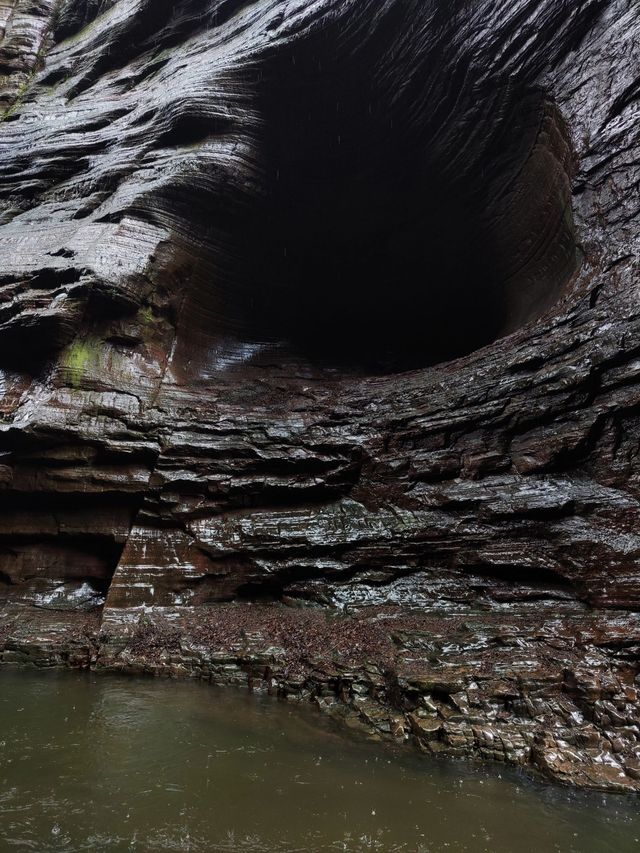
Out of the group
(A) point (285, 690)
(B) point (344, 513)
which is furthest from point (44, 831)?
(B) point (344, 513)

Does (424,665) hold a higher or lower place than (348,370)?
lower

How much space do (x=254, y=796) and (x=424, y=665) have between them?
2.58m

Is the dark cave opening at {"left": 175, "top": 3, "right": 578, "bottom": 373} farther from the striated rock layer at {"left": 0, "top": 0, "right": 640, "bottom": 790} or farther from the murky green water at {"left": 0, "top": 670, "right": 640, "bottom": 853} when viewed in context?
the murky green water at {"left": 0, "top": 670, "right": 640, "bottom": 853}

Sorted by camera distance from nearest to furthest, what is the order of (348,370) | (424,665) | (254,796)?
(254,796) < (424,665) < (348,370)

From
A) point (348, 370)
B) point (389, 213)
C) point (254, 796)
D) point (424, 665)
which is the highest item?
point (389, 213)

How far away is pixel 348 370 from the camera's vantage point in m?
12.9

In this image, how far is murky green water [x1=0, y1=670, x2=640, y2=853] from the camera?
107 inches

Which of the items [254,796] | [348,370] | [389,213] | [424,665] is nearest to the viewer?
[254,796]

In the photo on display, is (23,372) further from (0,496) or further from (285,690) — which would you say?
(285,690)

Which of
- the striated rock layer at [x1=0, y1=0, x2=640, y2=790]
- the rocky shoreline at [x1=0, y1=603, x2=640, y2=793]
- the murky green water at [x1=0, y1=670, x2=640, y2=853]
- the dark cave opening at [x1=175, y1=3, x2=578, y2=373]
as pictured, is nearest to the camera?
the murky green water at [x1=0, y1=670, x2=640, y2=853]

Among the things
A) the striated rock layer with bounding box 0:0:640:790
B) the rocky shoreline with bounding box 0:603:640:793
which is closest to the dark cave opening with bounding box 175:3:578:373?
the striated rock layer with bounding box 0:0:640:790

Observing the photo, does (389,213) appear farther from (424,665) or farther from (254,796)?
(254,796)

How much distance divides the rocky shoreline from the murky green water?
1.54ft

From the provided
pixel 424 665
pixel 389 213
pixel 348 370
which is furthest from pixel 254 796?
pixel 389 213
